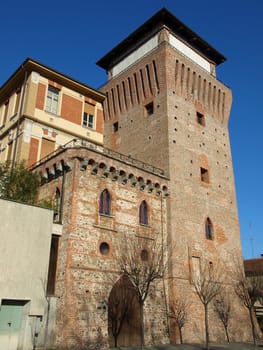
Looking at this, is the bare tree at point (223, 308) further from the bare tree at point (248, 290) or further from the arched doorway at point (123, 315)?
the arched doorway at point (123, 315)

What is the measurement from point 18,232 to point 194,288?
458 inches

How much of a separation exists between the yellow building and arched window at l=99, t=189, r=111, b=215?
19.8 ft

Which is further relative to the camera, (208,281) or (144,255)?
(208,281)

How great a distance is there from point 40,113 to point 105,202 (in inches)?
342

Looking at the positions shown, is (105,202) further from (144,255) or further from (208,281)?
(208,281)

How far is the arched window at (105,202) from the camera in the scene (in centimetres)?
1919

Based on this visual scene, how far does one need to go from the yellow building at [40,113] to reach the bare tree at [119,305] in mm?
9820

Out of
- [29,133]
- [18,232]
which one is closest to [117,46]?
[29,133]

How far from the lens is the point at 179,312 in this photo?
19969 mm

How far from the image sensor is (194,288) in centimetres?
2169

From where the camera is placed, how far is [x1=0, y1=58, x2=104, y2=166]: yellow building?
75.7 ft

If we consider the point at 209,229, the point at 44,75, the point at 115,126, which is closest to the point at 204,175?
the point at 209,229

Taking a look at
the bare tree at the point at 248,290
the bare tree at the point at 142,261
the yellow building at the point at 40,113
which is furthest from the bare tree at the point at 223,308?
the yellow building at the point at 40,113

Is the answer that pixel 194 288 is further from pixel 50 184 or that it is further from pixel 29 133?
pixel 29 133
